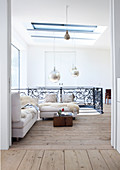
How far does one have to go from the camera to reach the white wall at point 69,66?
31.2 ft

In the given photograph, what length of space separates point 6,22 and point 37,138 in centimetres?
226

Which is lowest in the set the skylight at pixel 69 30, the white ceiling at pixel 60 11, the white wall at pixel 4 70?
the white wall at pixel 4 70

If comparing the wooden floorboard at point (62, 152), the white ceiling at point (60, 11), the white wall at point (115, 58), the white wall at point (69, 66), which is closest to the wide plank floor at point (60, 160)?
the wooden floorboard at point (62, 152)

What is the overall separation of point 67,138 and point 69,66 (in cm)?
648

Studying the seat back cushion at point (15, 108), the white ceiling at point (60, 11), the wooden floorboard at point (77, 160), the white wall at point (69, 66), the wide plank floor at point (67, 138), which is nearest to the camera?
the wooden floorboard at point (77, 160)

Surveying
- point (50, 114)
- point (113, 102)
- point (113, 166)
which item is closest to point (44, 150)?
point (113, 166)

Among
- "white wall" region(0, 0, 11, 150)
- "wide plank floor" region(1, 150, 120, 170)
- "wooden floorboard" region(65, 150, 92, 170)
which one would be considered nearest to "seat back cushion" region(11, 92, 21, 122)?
"white wall" region(0, 0, 11, 150)

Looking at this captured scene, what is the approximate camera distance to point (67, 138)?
3.50 metres

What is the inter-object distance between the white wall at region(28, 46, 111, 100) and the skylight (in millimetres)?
1227

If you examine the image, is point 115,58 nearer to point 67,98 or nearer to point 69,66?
point 67,98

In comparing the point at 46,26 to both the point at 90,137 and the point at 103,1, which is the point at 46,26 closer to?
the point at 103,1

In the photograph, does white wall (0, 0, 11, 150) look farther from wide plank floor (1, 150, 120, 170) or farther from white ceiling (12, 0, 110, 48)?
white ceiling (12, 0, 110, 48)

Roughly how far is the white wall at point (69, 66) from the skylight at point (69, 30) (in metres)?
1.23

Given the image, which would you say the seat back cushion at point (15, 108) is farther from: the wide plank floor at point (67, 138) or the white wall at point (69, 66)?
the white wall at point (69, 66)
